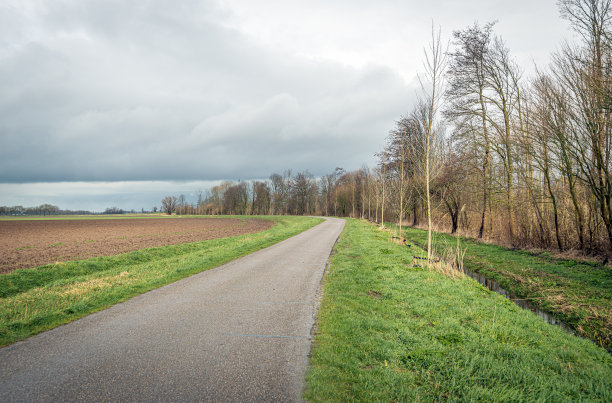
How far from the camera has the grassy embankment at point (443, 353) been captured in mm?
3566

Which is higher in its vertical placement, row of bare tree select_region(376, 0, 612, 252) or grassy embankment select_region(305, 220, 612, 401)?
row of bare tree select_region(376, 0, 612, 252)

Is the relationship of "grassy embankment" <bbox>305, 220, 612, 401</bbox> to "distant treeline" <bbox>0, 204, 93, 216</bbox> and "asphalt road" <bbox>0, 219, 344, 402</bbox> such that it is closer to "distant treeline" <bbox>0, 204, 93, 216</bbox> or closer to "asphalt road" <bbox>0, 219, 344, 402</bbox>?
"asphalt road" <bbox>0, 219, 344, 402</bbox>

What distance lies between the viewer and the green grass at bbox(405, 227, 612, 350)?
655cm

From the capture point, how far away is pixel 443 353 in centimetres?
446

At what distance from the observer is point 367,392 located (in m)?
3.45

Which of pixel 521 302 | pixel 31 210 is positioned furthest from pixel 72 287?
pixel 31 210

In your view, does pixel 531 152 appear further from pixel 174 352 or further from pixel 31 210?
pixel 31 210

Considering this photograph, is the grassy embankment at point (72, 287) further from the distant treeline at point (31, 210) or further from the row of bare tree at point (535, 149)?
the distant treeline at point (31, 210)

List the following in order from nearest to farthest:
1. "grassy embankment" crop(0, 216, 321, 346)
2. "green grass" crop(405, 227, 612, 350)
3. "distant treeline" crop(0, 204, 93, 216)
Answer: "grassy embankment" crop(0, 216, 321, 346) → "green grass" crop(405, 227, 612, 350) → "distant treeline" crop(0, 204, 93, 216)

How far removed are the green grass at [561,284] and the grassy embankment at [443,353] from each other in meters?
1.27

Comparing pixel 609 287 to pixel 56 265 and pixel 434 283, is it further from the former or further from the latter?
pixel 56 265

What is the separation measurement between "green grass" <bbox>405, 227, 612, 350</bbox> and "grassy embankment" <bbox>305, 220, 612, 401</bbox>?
1.27 m

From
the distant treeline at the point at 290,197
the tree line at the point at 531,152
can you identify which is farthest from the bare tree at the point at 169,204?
the tree line at the point at 531,152

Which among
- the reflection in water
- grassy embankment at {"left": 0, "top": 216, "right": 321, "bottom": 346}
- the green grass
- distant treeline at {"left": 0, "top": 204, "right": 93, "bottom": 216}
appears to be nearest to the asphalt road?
grassy embankment at {"left": 0, "top": 216, "right": 321, "bottom": 346}
